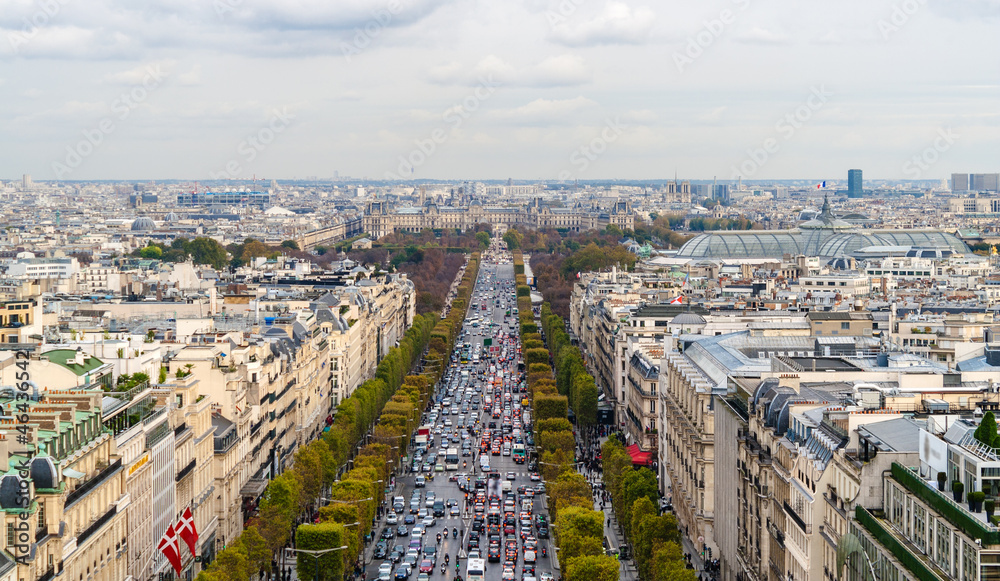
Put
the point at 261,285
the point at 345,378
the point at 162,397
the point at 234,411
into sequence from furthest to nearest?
the point at 261,285 < the point at 345,378 < the point at 234,411 < the point at 162,397

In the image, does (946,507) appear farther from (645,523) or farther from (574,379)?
(574,379)

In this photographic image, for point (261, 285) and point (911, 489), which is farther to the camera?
point (261, 285)

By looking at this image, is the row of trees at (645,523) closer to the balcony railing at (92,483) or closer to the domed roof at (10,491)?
the balcony railing at (92,483)

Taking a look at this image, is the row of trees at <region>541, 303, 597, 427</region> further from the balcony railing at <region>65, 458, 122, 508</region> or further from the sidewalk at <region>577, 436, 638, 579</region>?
the balcony railing at <region>65, 458, 122, 508</region>

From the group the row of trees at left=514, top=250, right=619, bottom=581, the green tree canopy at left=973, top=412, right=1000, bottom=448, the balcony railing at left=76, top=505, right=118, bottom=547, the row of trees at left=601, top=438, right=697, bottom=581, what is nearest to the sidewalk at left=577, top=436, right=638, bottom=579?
the row of trees at left=601, top=438, right=697, bottom=581

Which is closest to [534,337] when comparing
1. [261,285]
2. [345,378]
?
[261,285]

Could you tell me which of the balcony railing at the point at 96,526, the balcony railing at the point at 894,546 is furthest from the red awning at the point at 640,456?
the balcony railing at the point at 894,546

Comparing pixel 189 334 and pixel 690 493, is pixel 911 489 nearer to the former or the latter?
pixel 690 493

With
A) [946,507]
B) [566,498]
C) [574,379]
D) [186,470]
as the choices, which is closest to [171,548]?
[186,470]
